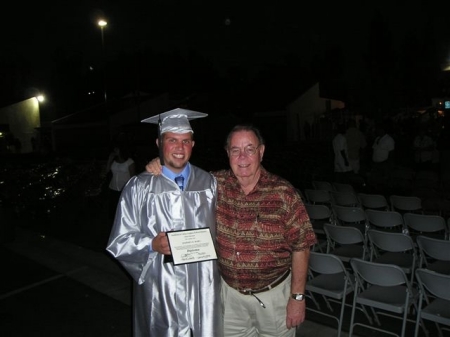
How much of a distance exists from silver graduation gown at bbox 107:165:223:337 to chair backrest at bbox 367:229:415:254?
250 cm

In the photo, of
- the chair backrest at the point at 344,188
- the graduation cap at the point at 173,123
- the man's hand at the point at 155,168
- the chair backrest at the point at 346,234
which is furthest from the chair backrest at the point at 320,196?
the man's hand at the point at 155,168

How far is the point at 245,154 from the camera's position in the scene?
7.97 ft

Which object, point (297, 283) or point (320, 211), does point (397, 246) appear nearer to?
point (320, 211)

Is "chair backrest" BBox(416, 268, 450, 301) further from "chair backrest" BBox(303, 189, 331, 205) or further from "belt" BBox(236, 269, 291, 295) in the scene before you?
"chair backrest" BBox(303, 189, 331, 205)

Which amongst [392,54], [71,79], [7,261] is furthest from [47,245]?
[71,79]

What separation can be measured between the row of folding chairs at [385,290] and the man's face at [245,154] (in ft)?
5.44

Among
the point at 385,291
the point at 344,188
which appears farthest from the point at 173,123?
the point at 344,188

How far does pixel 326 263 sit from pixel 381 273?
0.50 metres

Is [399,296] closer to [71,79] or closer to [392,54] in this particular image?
[392,54]

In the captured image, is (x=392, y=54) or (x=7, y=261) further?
(x=392, y=54)

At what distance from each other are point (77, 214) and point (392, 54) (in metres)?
46.8

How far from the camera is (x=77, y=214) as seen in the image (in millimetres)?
9656

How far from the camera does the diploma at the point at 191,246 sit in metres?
2.27

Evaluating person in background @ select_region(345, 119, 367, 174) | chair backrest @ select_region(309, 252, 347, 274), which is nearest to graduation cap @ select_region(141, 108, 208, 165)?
chair backrest @ select_region(309, 252, 347, 274)
